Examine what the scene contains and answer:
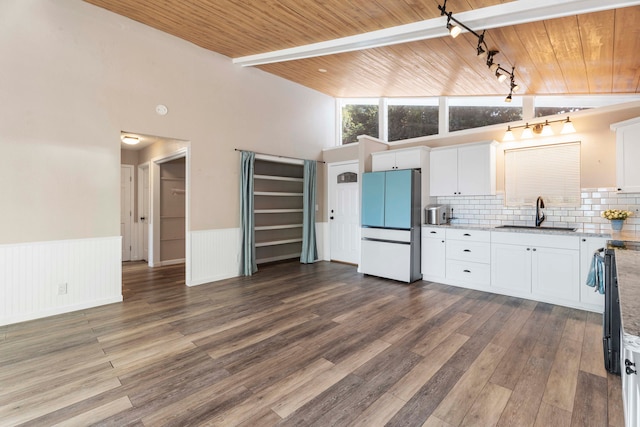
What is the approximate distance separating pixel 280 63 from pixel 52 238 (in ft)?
13.2

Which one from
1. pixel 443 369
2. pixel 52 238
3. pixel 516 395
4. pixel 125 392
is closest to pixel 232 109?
pixel 52 238

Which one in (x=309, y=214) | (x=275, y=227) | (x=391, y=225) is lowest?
(x=275, y=227)

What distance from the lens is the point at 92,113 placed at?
3.61 metres

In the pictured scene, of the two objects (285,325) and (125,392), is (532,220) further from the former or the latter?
(125,392)

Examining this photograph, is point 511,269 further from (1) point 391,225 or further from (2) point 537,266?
(1) point 391,225

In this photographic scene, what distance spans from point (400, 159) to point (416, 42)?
1781 millimetres

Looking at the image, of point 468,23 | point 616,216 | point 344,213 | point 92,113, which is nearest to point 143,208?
point 92,113

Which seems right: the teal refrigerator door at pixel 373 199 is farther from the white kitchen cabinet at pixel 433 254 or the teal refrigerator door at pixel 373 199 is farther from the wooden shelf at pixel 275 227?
the wooden shelf at pixel 275 227

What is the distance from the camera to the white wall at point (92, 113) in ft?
10.4

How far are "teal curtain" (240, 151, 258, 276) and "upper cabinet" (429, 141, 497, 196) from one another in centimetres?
305

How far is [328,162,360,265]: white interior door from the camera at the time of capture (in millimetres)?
6148

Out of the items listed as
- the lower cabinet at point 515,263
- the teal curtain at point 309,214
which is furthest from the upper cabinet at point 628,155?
the teal curtain at point 309,214

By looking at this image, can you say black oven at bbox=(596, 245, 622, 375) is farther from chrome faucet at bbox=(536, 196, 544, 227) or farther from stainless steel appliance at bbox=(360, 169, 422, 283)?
stainless steel appliance at bbox=(360, 169, 422, 283)

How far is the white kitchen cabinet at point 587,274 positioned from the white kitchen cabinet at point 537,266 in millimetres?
42
